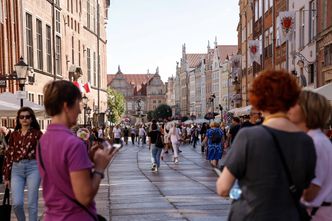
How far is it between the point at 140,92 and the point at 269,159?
149m

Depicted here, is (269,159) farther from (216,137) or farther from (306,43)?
(306,43)

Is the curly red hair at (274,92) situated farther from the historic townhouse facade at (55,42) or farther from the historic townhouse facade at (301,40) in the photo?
the historic townhouse facade at (55,42)

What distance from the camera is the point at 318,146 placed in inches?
141

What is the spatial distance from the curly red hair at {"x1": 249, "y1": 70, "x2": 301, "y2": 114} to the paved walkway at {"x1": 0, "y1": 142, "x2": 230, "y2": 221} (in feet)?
17.9

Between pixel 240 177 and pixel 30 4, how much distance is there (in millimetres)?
31400

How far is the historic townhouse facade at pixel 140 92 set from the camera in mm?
143375

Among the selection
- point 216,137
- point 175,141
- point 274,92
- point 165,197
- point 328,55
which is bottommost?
point 165,197

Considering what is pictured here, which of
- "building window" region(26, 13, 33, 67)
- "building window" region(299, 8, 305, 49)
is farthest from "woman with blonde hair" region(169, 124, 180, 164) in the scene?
"building window" region(26, 13, 33, 67)

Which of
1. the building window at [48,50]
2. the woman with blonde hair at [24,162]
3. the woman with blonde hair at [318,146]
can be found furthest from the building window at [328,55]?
the building window at [48,50]

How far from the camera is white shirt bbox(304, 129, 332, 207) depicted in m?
3.50

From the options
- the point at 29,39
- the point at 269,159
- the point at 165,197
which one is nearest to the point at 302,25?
the point at 29,39

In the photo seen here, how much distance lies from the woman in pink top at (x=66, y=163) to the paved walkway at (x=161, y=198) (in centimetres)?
531

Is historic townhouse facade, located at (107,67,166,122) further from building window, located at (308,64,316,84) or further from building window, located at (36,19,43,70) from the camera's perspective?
building window, located at (308,64,316,84)

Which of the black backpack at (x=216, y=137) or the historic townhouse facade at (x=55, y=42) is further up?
the historic townhouse facade at (x=55, y=42)
